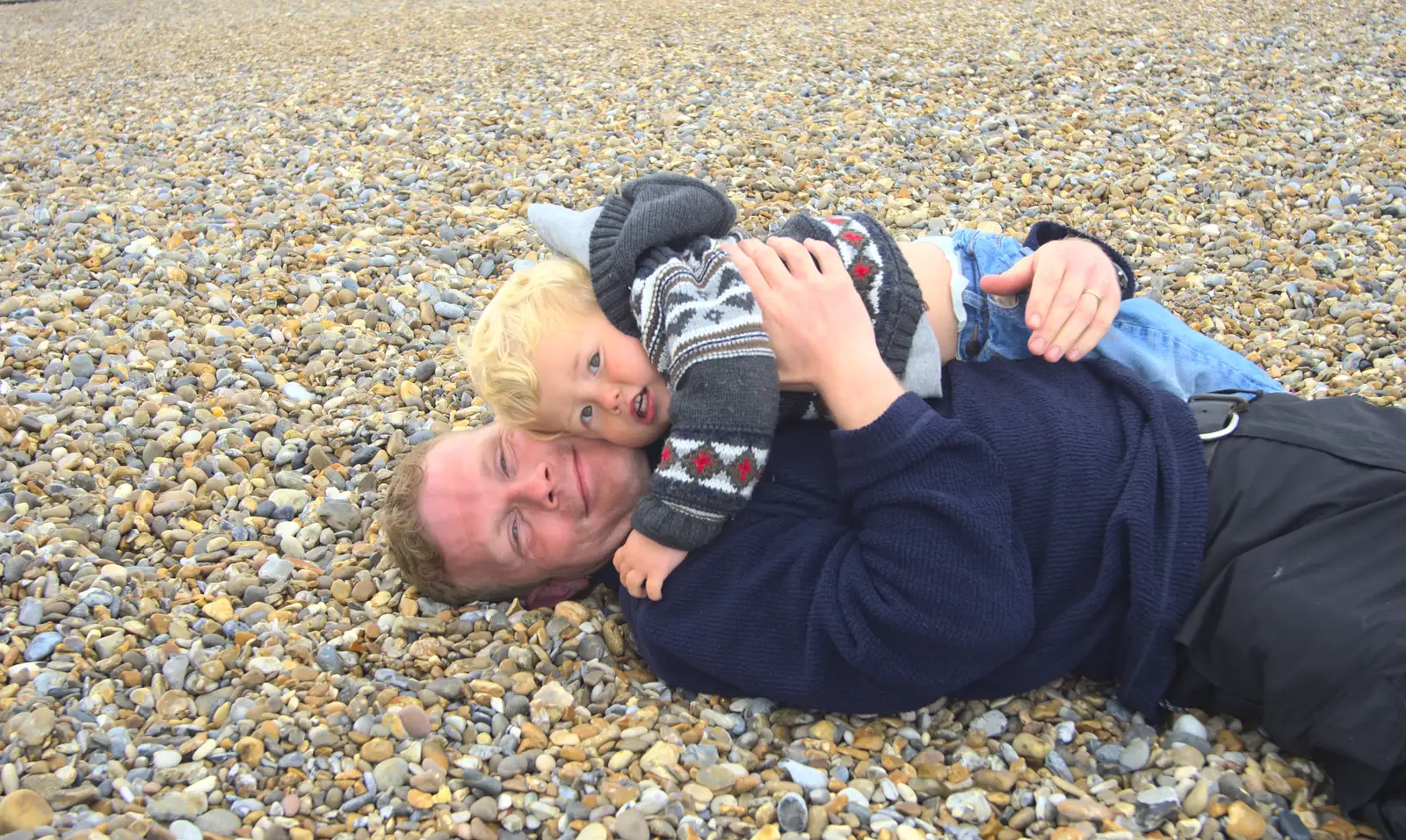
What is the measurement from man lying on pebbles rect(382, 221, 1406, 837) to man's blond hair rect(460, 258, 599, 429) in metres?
0.25

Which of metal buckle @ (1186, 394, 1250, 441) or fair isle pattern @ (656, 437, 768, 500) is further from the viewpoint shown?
metal buckle @ (1186, 394, 1250, 441)

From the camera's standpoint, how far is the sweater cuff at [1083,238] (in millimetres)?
3186

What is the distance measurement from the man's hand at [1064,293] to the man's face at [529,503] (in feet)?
3.55

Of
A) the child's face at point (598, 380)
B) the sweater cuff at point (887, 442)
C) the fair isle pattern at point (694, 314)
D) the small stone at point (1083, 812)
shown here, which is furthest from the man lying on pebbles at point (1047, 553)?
the small stone at point (1083, 812)

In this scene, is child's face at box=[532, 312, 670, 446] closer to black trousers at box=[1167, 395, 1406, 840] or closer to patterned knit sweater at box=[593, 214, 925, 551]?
patterned knit sweater at box=[593, 214, 925, 551]

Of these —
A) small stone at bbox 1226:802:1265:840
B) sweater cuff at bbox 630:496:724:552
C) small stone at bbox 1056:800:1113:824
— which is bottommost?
small stone at bbox 1056:800:1113:824

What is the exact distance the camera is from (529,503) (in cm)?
300

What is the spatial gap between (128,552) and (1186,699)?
9.82ft

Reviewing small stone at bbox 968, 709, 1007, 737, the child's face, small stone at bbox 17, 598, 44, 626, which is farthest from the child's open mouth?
small stone at bbox 17, 598, 44, 626

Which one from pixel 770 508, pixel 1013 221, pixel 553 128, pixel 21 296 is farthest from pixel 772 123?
pixel 770 508

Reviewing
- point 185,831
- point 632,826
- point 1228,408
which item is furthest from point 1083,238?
point 185,831

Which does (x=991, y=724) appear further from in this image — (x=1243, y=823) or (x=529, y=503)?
(x=529, y=503)

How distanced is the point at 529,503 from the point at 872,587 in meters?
0.98

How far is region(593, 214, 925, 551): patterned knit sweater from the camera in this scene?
258 cm
